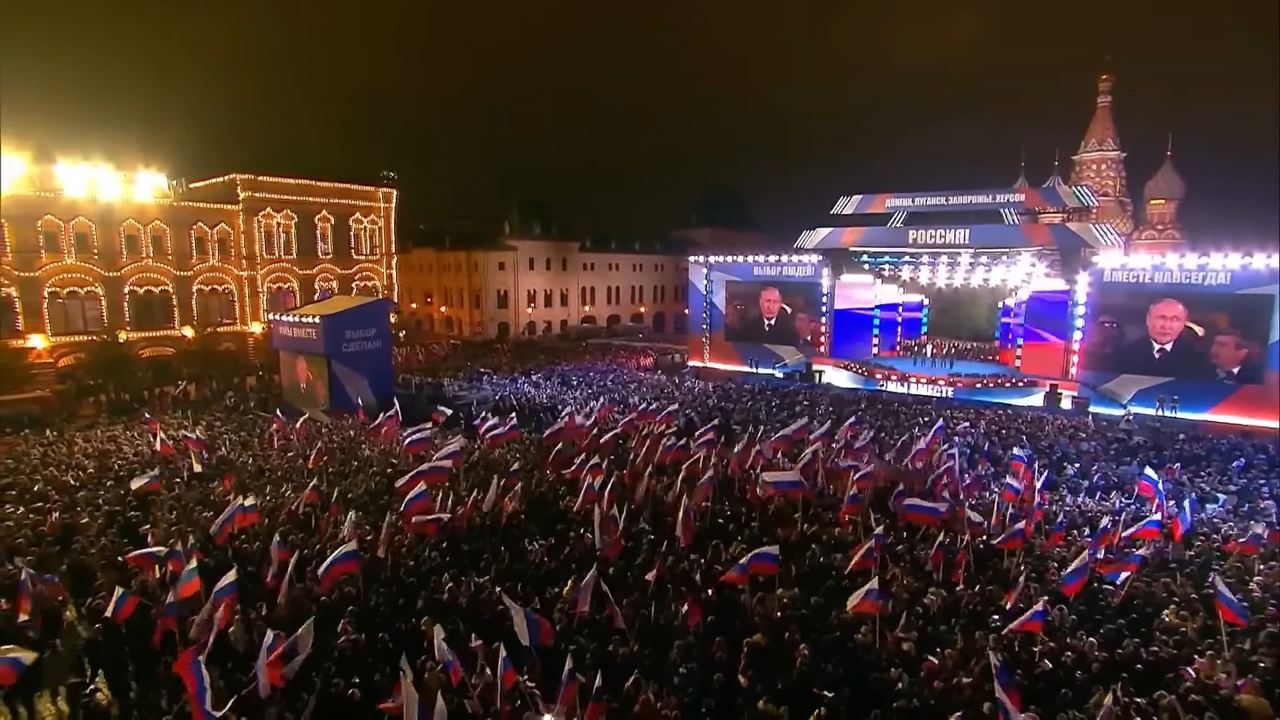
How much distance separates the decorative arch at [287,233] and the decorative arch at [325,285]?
1654mm

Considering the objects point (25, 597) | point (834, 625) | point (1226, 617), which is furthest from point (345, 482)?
point (1226, 617)

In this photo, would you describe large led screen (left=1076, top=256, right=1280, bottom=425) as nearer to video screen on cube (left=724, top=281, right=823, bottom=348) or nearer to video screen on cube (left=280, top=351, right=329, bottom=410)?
video screen on cube (left=724, top=281, right=823, bottom=348)

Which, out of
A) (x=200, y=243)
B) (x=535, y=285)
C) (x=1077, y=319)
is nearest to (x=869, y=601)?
(x=1077, y=319)

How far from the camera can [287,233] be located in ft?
118

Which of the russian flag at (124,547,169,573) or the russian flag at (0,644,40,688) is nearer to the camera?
the russian flag at (0,644,40,688)

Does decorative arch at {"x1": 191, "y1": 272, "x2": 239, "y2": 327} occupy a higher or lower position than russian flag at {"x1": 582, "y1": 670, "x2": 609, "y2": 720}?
higher

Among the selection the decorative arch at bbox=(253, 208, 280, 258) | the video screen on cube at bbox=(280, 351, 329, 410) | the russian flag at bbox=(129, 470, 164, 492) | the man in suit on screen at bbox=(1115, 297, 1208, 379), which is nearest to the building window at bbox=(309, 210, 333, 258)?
the decorative arch at bbox=(253, 208, 280, 258)

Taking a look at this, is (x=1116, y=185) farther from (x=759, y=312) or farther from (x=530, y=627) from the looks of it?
(x=530, y=627)

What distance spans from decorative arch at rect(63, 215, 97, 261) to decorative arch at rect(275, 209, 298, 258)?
25.4ft

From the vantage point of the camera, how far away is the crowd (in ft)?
26.7

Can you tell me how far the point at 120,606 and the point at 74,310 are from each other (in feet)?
85.1

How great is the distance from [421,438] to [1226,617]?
45.9 feet

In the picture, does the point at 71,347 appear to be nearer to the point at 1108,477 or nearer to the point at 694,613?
the point at 694,613

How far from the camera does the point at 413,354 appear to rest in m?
35.4
